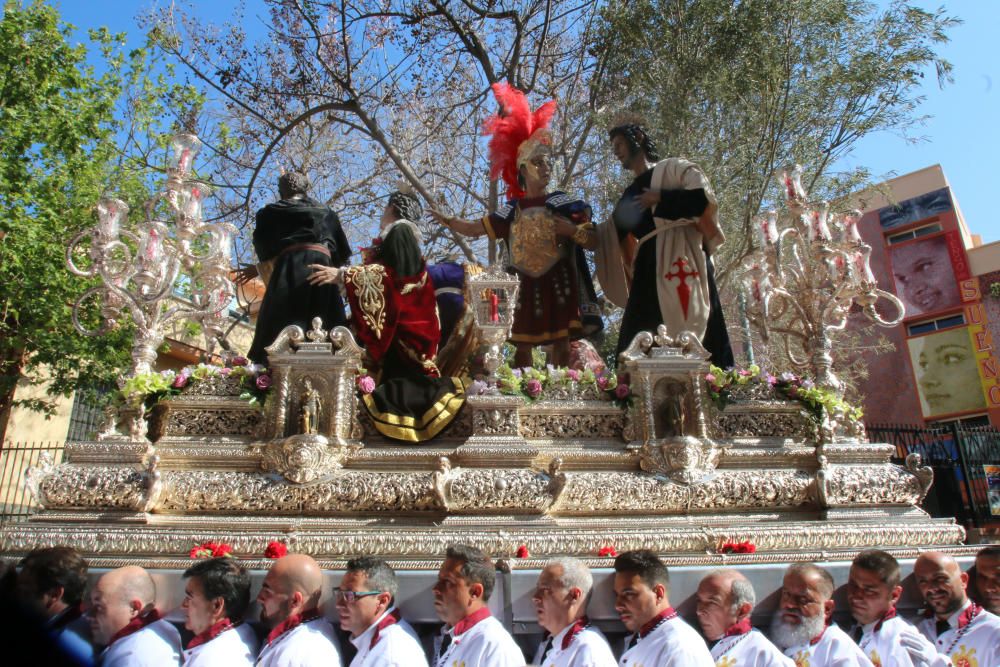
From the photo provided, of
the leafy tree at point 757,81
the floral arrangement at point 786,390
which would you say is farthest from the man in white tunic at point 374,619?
the leafy tree at point 757,81

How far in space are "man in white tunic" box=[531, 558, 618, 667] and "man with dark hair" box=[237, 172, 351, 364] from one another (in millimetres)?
4082

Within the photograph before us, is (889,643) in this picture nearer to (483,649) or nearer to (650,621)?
(650,621)

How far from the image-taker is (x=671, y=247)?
717 centimetres

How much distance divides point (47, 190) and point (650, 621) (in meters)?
15.0

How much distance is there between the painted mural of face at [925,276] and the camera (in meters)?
26.0

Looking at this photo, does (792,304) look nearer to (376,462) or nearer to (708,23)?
(376,462)

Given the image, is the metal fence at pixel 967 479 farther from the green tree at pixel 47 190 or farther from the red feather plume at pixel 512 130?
the green tree at pixel 47 190

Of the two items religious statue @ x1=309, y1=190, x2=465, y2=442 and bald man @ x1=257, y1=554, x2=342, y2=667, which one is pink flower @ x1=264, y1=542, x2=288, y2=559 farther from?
religious statue @ x1=309, y1=190, x2=465, y2=442

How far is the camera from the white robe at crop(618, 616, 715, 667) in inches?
127

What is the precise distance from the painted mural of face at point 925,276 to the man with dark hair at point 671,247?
22.9 m

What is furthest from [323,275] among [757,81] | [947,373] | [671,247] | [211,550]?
[947,373]

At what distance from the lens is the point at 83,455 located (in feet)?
18.6

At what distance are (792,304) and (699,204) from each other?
149cm

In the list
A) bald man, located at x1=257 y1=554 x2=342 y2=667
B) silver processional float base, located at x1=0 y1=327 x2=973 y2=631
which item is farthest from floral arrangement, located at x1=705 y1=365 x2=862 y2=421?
bald man, located at x1=257 y1=554 x2=342 y2=667
